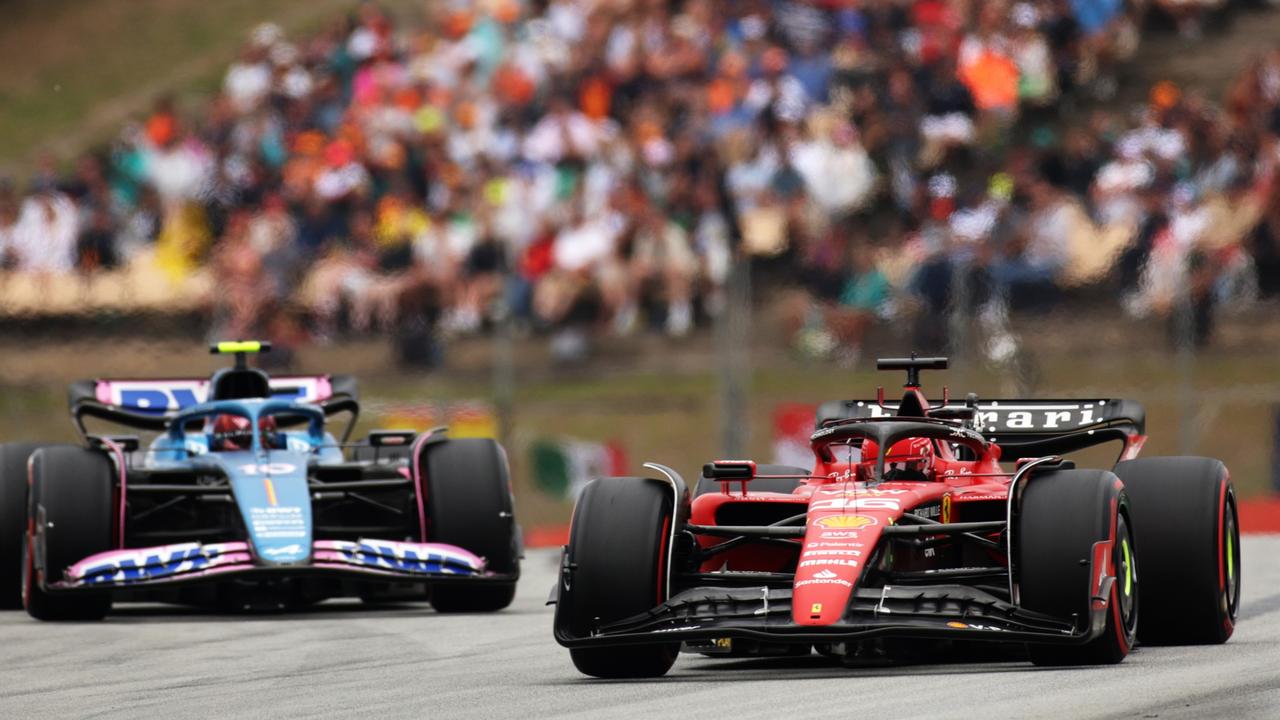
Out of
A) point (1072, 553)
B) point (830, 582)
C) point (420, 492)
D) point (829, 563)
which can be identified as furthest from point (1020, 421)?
point (420, 492)

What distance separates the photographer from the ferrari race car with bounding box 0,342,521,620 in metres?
12.5

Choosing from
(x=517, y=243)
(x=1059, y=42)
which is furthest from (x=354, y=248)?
(x=1059, y=42)

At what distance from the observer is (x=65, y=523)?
41.5 feet

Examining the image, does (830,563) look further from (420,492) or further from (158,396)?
(158,396)

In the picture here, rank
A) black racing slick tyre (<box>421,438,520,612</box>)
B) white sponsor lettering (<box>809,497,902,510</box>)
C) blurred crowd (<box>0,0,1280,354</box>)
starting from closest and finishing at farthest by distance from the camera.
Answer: white sponsor lettering (<box>809,497,902,510</box>) < black racing slick tyre (<box>421,438,520,612</box>) < blurred crowd (<box>0,0,1280,354</box>)

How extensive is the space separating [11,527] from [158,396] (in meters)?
Answer: 1.71

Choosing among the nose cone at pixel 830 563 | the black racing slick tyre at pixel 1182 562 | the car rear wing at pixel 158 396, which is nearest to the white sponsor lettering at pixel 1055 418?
the black racing slick tyre at pixel 1182 562

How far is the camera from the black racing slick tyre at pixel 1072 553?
325 inches

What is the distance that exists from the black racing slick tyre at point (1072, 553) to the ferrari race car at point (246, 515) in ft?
16.6

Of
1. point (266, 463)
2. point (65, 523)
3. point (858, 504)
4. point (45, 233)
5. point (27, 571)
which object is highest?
point (45, 233)

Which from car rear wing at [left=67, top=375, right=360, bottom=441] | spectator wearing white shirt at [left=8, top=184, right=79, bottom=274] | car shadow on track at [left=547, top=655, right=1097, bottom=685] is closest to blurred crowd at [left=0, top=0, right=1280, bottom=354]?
spectator wearing white shirt at [left=8, top=184, right=79, bottom=274]

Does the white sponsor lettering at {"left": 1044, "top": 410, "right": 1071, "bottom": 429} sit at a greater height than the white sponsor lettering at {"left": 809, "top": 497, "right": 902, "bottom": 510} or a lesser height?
greater

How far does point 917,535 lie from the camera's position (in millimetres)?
8609

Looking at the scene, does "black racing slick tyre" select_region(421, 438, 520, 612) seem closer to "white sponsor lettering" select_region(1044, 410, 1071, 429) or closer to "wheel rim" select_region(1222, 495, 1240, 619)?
"white sponsor lettering" select_region(1044, 410, 1071, 429)
